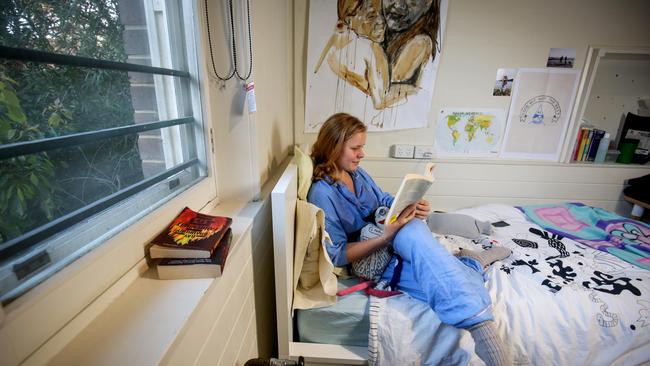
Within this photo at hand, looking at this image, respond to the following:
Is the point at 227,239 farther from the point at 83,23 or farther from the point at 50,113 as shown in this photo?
the point at 83,23

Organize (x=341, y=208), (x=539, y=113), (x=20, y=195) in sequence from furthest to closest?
(x=539, y=113) < (x=341, y=208) < (x=20, y=195)

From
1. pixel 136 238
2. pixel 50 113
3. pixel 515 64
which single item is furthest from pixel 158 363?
pixel 515 64

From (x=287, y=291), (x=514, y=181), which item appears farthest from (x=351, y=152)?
(x=514, y=181)

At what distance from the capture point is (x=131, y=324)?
464mm

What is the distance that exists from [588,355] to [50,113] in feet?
5.25

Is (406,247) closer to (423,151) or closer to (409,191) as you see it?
(409,191)

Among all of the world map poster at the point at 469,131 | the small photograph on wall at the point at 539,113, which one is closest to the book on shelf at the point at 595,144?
the small photograph on wall at the point at 539,113

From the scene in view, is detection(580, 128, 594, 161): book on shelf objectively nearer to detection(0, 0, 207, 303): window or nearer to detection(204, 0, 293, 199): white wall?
detection(204, 0, 293, 199): white wall

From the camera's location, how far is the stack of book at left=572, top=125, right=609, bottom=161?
1.91 m

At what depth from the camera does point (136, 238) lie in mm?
573

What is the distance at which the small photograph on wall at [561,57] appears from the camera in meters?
1.79

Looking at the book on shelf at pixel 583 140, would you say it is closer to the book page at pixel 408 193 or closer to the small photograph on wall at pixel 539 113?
the small photograph on wall at pixel 539 113

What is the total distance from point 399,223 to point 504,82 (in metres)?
1.40

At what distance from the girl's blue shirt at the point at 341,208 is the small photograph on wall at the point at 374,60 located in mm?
674
